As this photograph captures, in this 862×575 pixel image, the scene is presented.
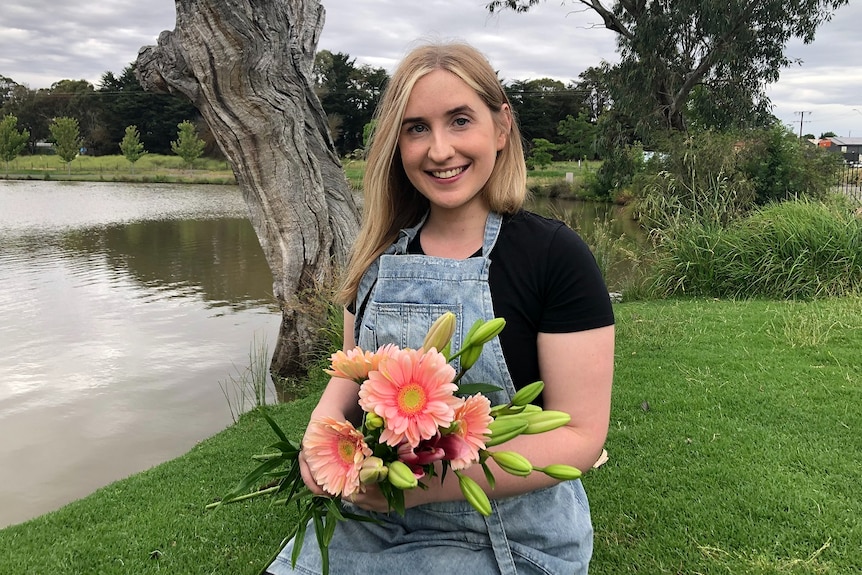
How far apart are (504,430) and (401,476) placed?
167 millimetres

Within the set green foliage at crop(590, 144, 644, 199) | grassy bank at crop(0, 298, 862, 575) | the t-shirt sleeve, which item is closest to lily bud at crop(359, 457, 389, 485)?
the t-shirt sleeve

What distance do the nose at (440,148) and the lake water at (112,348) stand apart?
12.0ft

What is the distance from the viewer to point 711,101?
56.7ft

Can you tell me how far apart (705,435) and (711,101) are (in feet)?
53.3

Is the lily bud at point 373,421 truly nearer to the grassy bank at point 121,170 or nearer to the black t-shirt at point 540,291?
the black t-shirt at point 540,291

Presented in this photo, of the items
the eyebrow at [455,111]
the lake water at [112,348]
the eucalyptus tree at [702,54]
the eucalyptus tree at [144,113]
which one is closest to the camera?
the eyebrow at [455,111]

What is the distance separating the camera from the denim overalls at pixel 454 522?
1.33m

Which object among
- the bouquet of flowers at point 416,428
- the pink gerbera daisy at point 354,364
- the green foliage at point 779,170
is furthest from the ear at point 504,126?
the green foliage at point 779,170

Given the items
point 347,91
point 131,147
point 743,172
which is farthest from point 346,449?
point 131,147

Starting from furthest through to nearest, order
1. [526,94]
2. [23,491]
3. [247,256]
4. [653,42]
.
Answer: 1. [526,94]
2. [653,42]
3. [247,256]
4. [23,491]

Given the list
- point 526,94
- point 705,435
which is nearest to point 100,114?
point 526,94

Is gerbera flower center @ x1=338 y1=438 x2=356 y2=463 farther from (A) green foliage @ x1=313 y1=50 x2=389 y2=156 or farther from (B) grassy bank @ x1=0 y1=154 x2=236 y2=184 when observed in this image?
(A) green foliage @ x1=313 y1=50 x2=389 y2=156

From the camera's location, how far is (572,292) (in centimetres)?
133

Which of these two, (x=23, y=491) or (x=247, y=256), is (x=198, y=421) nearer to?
(x=23, y=491)
